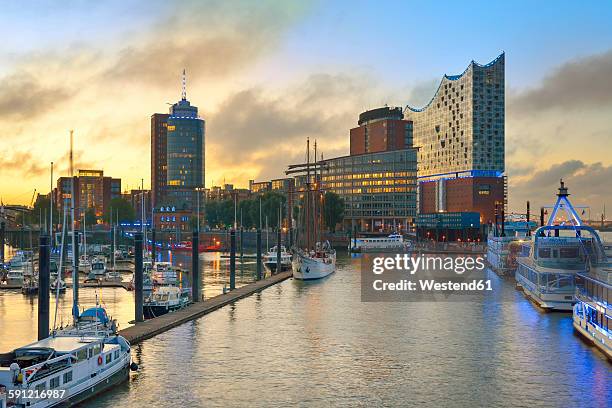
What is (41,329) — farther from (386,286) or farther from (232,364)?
(386,286)

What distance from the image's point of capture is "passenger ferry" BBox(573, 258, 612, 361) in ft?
145

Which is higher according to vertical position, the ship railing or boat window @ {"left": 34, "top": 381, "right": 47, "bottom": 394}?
the ship railing

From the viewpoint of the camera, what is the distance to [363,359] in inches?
1810

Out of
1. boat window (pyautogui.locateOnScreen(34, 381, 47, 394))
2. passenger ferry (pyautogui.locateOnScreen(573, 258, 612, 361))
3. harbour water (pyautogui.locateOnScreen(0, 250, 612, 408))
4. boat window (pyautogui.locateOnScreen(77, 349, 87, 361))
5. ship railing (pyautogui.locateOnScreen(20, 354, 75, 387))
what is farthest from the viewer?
passenger ferry (pyautogui.locateOnScreen(573, 258, 612, 361))

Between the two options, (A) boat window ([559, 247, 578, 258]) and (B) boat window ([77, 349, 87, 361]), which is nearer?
(B) boat window ([77, 349, 87, 361])

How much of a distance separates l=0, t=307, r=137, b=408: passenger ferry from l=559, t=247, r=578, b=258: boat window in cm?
3877

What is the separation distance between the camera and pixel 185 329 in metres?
55.7

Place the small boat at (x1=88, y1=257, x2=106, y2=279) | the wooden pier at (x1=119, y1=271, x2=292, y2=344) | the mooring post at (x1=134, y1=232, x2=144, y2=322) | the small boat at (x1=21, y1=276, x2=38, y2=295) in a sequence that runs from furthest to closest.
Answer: the small boat at (x1=88, y1=257, x2=106, y2=279)
the small boat at (x1=21, y1=276, x2=38, y2=295)
the mooring post at (x1=134, y1=232, x2=144, y2=322)
the wooden pier at (x1=119, y1=271, x2=292, y2=344)

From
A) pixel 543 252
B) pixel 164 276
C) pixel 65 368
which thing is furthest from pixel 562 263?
pixel 164 276

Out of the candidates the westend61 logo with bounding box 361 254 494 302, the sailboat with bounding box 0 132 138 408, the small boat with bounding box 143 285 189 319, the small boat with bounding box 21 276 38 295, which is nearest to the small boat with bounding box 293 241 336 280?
the westend61 logo with bounding box 361 254 494 302

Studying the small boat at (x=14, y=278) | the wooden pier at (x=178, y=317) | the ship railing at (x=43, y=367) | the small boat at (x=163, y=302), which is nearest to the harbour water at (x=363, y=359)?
the wooden pier at (x=178, y=317)

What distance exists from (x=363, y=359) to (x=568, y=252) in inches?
997

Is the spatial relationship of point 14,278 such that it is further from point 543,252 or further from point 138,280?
point 543,252

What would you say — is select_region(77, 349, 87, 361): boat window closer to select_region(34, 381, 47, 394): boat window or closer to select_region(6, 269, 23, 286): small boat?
select_region(34, 381, 47, 394): boat window
